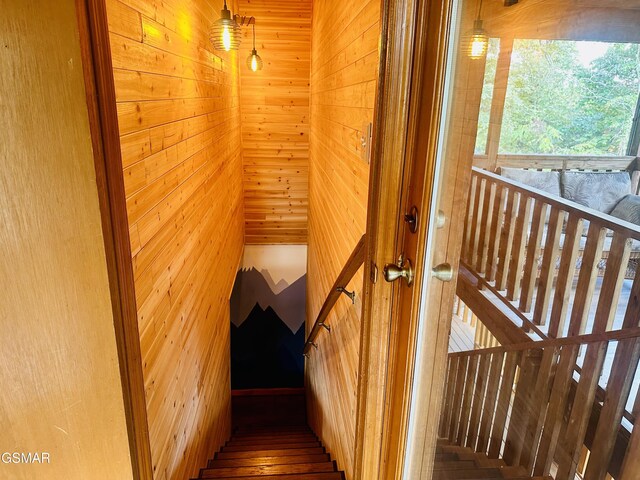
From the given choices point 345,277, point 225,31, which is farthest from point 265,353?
point 225,31

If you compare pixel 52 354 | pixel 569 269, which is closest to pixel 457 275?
pixel 569 269

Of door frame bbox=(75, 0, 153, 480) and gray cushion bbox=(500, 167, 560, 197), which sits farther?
door frame bbox=(75, 0, 153, 480)

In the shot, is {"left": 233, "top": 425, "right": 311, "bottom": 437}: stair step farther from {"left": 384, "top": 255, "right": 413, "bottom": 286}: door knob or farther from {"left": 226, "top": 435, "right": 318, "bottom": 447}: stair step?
{"left": 384, "top": 255, "right": 413, "bottom": 286}: door knob

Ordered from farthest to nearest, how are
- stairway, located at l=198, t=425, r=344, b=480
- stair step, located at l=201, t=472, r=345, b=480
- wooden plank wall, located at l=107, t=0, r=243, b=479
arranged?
stairway, located at l=198, t=425, r=344, b=480 → stair step, located at l=201, t=472, r=345, b=480 → wooden plank wall, located at l=107, t=0, r=243, b=479

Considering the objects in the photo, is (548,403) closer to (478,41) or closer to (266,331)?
(478,41)

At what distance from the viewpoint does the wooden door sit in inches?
37.6

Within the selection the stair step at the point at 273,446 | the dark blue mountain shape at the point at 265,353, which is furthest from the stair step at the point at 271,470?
the dark blue mountain shape at the point at 265,353

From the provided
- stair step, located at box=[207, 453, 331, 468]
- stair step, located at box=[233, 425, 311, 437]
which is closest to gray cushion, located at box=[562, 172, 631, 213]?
stair step, located at box=[207, 453, 331, 468]

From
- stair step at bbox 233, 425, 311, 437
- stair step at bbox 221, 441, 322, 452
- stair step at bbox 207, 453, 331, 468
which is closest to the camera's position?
stair step at bbox 207, 453, 331, 468

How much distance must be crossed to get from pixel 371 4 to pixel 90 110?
1165mm

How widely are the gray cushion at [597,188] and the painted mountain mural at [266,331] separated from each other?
5.64 m

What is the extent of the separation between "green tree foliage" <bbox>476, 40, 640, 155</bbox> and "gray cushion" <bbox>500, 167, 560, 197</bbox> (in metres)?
0.04

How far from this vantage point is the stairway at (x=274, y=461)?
236cm

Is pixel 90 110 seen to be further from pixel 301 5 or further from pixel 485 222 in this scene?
pixel 301 5
